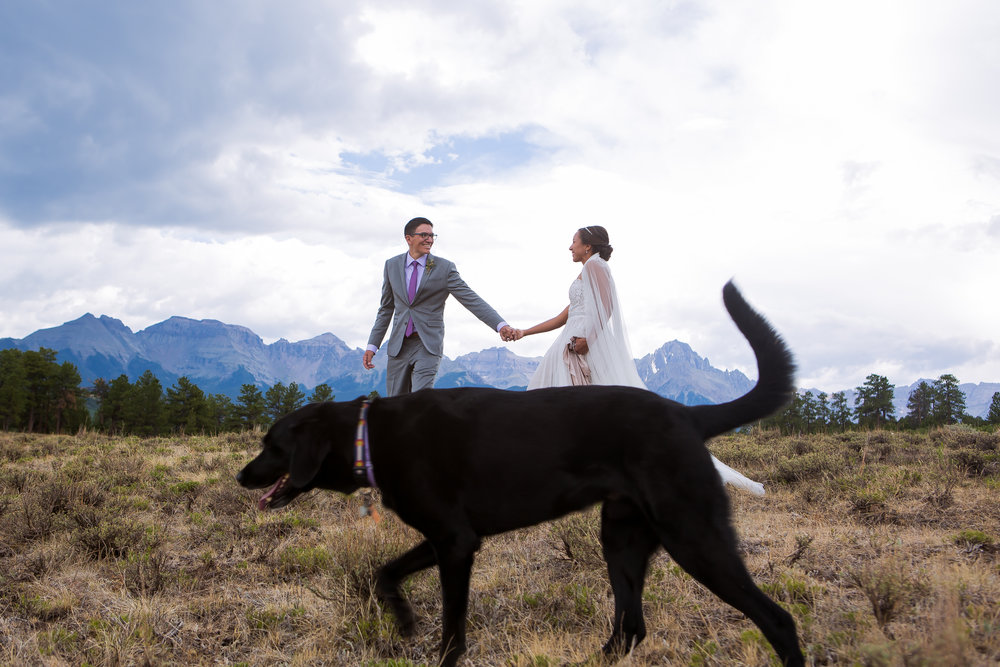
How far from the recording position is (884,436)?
1196 centimetres

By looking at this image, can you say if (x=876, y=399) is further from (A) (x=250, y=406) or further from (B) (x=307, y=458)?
(A) (x=250, y=406)

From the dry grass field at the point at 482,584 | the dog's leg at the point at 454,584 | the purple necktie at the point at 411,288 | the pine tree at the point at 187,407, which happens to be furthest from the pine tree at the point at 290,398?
the dog's leg at the point at 454,584

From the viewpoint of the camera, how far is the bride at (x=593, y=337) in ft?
19.3

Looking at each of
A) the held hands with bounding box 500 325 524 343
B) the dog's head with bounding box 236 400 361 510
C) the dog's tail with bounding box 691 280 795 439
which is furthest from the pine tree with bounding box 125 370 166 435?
Result: the dog's tail with bounding box 691 280 795 439

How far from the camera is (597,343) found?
5.95 meters

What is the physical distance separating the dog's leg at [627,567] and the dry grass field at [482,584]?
0.11 m

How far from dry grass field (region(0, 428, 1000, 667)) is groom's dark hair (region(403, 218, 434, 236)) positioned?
2.82m

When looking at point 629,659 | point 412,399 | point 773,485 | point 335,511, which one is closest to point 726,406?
point 629,659

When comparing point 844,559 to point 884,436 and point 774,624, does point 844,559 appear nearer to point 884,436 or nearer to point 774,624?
point 774,624

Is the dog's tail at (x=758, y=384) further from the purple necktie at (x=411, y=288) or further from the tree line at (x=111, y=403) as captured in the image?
the tree line at (x=111, y=403)

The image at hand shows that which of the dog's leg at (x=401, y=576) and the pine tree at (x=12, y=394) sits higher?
the pine tree at (x=12, y=394)

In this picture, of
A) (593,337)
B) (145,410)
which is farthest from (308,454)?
(145,410)

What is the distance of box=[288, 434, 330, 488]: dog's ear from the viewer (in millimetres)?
3025

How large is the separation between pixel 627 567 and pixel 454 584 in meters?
0.83
